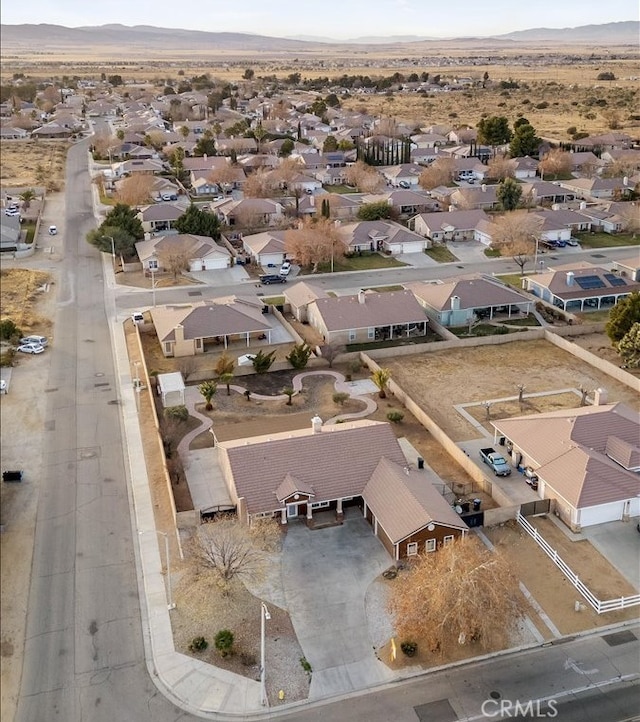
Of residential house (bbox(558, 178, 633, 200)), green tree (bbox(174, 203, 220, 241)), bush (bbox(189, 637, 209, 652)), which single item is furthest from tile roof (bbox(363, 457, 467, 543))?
residential house (bbox(558, 178, 633, 200))

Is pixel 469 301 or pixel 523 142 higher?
pixel 523 142

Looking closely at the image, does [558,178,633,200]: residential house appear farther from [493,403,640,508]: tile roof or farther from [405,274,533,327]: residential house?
[493,403,640,508]: tile roof

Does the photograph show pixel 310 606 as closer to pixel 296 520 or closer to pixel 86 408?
pixel 296 520

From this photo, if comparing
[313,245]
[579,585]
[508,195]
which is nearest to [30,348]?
[313,245]

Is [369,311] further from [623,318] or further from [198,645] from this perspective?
[198,645]

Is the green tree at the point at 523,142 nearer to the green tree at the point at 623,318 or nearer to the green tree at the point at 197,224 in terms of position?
the green tree at the point at 197,224
